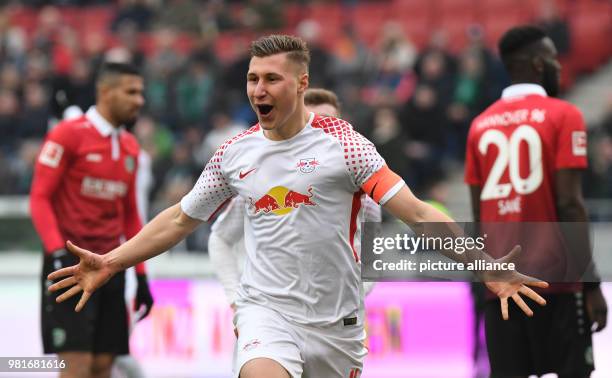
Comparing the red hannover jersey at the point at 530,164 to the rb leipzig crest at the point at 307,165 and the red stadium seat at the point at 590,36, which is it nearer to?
the rb leipzig crest at the point at 307,165

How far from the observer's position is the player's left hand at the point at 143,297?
7.46 m

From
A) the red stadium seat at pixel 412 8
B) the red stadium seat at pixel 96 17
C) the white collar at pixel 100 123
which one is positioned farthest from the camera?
the red stadium seat at pixel 96 17

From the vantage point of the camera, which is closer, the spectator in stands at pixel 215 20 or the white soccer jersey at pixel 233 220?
the white soccer jersey at pixel 233 220

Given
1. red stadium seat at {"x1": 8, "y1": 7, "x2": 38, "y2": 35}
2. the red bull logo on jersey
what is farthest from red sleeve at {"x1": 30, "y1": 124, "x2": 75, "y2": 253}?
red stadium seat at {"x1": 8, "y1": 7, "x2": 38, "y2": 35}

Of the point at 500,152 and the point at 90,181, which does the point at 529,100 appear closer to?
the point at 500,152

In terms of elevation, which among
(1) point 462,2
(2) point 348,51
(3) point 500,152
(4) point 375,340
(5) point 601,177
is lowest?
(4) point 375,340

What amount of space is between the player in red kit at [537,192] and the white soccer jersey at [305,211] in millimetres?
1309

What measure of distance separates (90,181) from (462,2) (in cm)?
1229

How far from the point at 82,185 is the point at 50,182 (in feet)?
0.79

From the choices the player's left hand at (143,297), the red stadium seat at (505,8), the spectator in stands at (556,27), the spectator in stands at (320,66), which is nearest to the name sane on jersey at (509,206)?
the player's left hand at (143,297)

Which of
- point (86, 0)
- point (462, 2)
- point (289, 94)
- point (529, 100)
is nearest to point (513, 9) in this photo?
point (462, 2)

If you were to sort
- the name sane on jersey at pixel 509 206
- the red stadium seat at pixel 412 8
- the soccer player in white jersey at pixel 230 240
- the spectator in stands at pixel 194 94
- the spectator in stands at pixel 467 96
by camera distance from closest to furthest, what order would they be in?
the soccer player in white jersey at pixel 230 240
the name sane on jersey at pixel 509 206
the spectator in stands at pixel 467 96
the spectator in stands at pixel 194 94
the red stadium seat at pixel 412 8

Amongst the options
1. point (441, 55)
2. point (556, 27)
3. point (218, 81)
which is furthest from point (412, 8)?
point (441, 55)

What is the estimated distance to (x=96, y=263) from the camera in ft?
17.1
